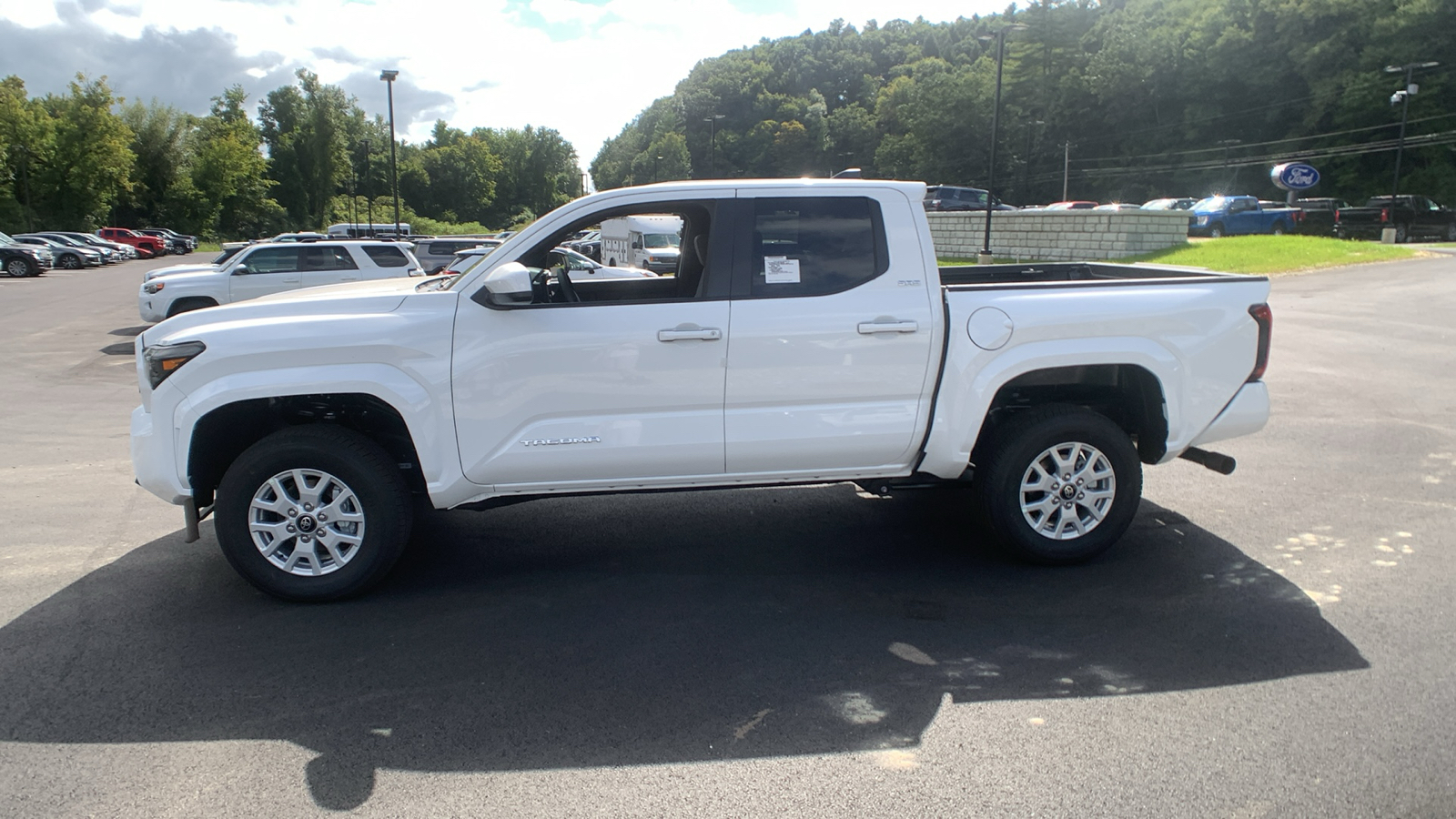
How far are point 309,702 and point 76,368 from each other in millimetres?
12199

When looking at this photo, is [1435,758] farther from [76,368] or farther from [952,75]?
[952,75]

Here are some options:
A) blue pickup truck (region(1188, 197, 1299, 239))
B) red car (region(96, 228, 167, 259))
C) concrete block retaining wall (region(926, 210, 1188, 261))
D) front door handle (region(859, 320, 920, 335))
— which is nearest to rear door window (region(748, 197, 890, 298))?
front door handle (region(859, 320, 920, 335))

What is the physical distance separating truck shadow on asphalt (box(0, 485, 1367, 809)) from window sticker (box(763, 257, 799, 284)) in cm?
154

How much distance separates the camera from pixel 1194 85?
74812mm

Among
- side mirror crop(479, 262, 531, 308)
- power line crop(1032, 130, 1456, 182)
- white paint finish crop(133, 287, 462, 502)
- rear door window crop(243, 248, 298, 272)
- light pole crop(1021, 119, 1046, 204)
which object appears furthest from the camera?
light pole crop(1021, 119, 1046, 204)

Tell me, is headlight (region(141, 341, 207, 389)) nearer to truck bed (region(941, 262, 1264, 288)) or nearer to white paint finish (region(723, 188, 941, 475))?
white paint finish (region(723, 188, 941, 475))

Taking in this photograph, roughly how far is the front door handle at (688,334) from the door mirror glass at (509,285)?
0.66 m

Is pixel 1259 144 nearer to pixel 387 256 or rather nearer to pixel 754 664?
pixel 387 256

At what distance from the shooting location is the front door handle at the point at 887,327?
4707 millimetres

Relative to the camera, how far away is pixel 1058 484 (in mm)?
5066

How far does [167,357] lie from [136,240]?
59.9m

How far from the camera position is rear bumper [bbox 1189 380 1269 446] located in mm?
5180

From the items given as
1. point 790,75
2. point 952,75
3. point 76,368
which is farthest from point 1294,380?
point 790,75

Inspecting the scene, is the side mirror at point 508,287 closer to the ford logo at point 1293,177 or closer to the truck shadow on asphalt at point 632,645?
the truck shadow on asphalt at point 632,645
